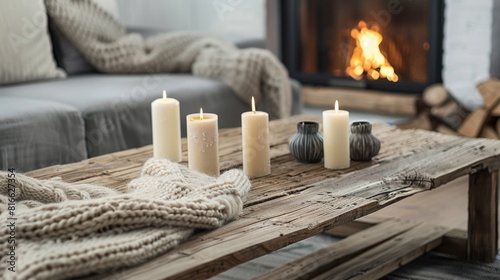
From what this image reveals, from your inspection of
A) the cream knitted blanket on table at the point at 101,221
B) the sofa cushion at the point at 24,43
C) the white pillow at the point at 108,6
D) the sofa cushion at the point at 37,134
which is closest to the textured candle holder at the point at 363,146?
the cream knitted blanket on table at the point at 101,221

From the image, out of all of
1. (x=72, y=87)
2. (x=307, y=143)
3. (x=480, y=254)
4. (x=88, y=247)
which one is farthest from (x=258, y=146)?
(x=72, y=87)

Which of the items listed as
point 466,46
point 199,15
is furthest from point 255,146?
point 199,15

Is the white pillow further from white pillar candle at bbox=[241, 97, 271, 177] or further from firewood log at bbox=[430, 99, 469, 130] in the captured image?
white pillar candle at bbox=[241, 97, 271, 177]

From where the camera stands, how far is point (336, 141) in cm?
174

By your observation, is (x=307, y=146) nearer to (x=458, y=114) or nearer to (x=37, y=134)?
(x=37, y=134)

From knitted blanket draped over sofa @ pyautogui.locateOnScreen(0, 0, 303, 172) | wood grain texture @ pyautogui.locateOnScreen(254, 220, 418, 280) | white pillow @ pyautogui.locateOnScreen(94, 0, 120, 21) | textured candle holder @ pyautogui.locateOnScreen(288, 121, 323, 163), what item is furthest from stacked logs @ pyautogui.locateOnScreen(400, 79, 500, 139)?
textured candle holder @ pyautogui.locateOnScreen(288, 121, 323, 163)

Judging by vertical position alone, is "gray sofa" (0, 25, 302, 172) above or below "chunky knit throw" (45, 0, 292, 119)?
below

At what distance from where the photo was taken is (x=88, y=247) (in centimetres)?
115

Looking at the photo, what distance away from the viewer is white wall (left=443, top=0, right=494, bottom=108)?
11.0 feet

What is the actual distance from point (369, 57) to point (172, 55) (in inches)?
46.2

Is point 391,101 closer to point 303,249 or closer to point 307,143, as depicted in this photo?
point 303,249

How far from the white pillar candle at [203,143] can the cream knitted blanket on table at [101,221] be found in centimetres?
22

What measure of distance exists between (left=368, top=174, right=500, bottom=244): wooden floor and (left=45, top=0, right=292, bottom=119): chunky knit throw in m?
0.59

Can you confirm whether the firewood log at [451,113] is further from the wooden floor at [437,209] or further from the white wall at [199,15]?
the white wall at [199,15]
